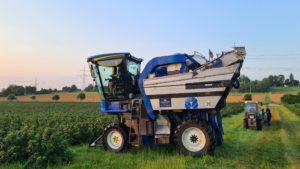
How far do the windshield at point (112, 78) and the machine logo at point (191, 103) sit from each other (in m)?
2.50

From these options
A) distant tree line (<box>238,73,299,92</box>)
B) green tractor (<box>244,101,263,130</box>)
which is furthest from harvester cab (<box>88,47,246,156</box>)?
distant tree line (<box>238,73,299,92</box>)

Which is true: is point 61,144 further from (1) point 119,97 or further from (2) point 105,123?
(2) point 105,123

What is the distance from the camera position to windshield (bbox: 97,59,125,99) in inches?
444

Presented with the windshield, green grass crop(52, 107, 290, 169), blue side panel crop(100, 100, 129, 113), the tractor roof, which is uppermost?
the tractor roof

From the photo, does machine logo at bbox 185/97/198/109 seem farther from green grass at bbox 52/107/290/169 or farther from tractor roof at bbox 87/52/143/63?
tractor roof at bbox 87/52/143/63

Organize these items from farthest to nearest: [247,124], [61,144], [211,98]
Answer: [247,124] → [211,98] → [61,144]

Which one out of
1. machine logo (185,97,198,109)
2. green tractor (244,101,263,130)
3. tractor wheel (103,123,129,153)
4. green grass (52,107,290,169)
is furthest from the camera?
green tractor (244,101,263,130)

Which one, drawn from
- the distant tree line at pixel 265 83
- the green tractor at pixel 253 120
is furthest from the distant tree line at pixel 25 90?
the green tractor at pixel 253 120

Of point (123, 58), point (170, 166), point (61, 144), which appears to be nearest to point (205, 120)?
point (170, 166)

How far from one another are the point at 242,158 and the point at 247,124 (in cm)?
1176

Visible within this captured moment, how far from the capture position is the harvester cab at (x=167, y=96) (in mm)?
9680

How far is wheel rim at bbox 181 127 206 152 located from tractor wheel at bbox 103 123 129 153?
2063 millimetres

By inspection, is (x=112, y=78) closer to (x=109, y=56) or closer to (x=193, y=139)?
(x=109, y=56)

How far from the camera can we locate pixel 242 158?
32.6 feet
